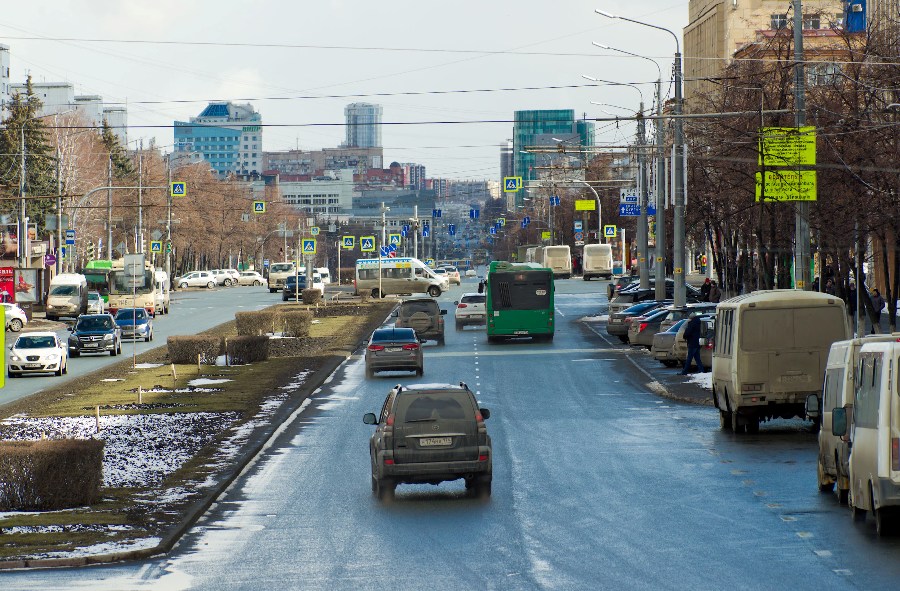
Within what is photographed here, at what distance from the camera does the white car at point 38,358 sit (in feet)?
153

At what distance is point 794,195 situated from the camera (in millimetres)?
35094

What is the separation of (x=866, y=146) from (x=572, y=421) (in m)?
17.0

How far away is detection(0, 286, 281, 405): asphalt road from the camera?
44031 millimetres

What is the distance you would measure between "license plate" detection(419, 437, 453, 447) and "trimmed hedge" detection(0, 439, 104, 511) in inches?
165

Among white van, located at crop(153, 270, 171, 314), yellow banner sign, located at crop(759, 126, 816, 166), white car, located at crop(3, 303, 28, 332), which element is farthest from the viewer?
white van, located at crop(153, 270, 171, 314)

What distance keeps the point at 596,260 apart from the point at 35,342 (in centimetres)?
7614

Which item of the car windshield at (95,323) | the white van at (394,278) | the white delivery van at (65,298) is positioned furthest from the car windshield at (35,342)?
the white van at (394,278)

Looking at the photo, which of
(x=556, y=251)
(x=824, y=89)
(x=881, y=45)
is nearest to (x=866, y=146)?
(x=881, y=45)

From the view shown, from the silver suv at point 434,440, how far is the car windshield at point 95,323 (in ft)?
124

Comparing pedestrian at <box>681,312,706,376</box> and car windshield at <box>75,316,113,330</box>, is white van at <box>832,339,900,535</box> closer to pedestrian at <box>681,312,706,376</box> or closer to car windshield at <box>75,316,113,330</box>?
pedestrian at <box>681,312,706,376</box>

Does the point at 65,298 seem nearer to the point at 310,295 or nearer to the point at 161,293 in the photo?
the point at 161,293

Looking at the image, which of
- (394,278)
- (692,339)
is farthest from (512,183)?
(692,339)

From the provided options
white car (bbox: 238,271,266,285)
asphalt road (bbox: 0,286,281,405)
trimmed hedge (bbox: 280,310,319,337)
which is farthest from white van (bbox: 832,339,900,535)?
white car (bbox: 238,271,266,285)

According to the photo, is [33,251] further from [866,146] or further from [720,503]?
[720,503]
